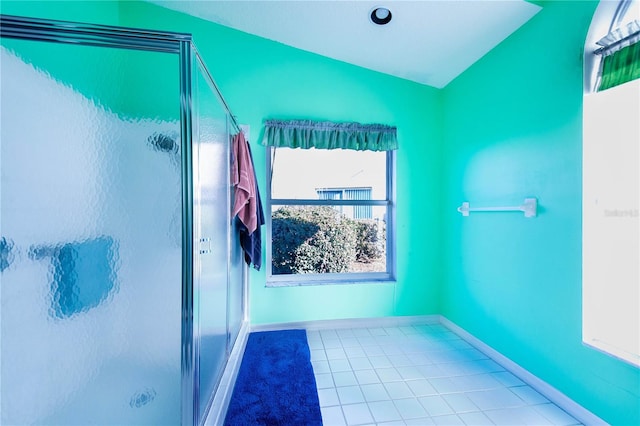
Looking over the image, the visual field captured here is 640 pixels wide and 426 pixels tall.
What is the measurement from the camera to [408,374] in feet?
5.13

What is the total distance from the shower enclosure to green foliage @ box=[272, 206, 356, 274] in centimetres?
128

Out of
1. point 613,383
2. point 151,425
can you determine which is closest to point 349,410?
point 151,425

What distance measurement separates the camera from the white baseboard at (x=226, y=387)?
3.71ft

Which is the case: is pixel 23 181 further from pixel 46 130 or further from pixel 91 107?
pixel 91 107

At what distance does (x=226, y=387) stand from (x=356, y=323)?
1.26 metres

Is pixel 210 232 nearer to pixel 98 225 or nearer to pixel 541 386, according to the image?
pixel 98 225

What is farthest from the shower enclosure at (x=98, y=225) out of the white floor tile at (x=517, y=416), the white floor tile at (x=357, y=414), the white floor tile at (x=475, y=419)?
the white floor tile at (x=517, y=416)

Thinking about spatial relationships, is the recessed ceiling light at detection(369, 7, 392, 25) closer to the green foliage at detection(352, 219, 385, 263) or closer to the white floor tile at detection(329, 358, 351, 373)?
the green foliage at detection(352, 219, 385, 263)

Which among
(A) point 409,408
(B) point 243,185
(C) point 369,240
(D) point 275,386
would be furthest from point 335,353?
(B) point 243,185

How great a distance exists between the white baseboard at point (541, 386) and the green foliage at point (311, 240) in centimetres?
119

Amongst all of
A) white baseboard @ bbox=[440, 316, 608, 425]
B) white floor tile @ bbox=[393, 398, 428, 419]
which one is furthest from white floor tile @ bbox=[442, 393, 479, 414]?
white baseboard @ bbox=[440, 316, 608, 425]

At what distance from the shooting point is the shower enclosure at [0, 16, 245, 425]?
0.77m

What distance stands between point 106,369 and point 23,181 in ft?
2.29

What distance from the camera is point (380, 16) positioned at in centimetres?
162
